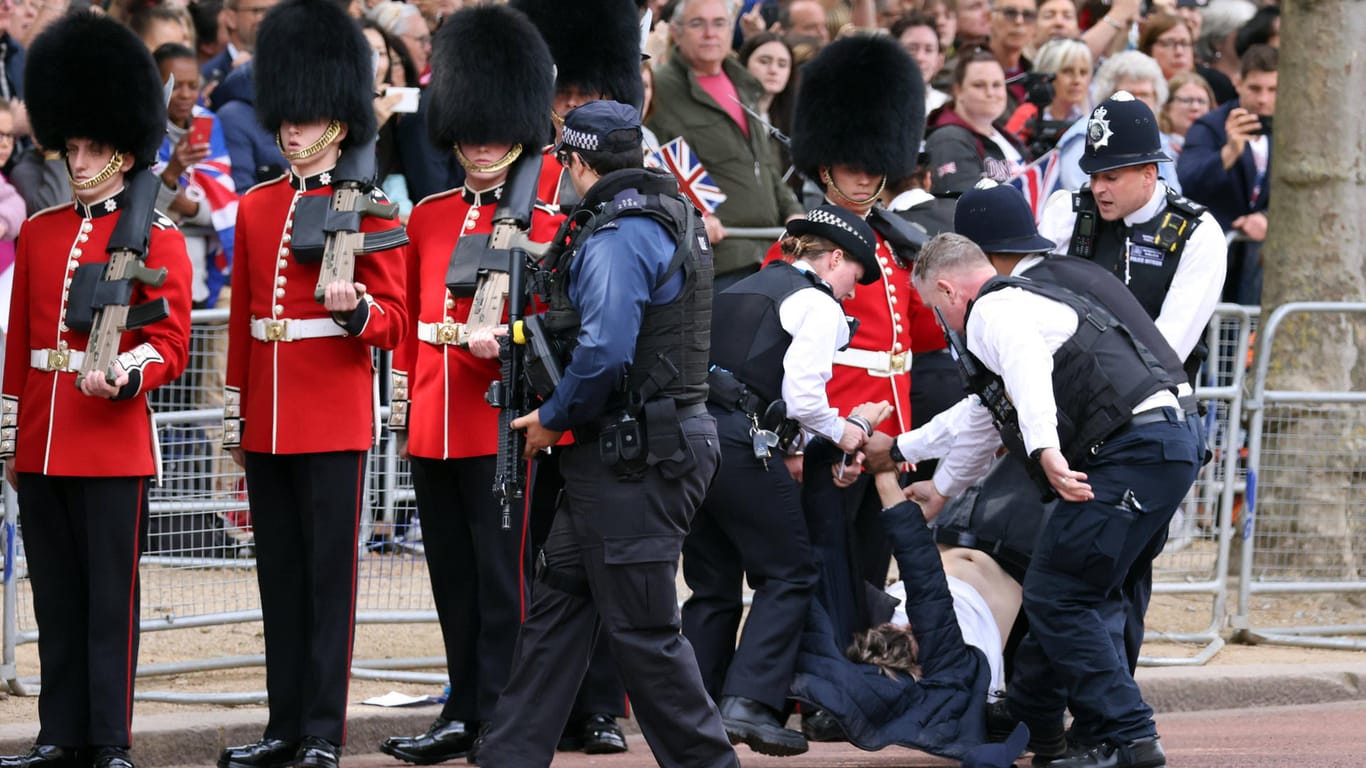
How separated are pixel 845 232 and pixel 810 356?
0.47m

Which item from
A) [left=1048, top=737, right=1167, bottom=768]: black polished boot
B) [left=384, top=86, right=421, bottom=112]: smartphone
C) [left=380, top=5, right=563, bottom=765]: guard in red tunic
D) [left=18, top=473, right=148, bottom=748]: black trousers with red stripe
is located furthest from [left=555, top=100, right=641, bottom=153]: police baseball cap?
[left=384, top=86, right=421, bottom=112]: smartphone

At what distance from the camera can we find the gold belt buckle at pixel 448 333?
6.62 meters

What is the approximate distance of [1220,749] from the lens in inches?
279

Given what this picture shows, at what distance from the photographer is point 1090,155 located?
7.13 meters

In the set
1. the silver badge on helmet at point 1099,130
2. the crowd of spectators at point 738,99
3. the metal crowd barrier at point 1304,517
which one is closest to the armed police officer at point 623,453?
the silver badge on helmet at point 1099,130

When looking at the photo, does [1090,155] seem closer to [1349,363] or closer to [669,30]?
[1349,363]

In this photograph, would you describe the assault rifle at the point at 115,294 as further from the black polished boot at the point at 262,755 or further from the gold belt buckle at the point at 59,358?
the black polished boot at the point at 262,755

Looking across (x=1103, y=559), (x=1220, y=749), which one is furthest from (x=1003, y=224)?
(x=1220, y=749)

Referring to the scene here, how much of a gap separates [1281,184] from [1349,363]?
85 cm

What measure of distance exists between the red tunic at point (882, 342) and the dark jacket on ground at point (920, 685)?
2.72 ft

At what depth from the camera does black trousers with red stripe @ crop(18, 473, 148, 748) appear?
247 inches

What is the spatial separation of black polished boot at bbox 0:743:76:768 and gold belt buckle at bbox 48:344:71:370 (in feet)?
3.61

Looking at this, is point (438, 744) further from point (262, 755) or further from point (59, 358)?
point (59, 358)

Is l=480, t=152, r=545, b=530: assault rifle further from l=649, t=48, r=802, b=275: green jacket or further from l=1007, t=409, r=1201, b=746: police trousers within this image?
l=649, t=48, r=802, b=275: green jacket
